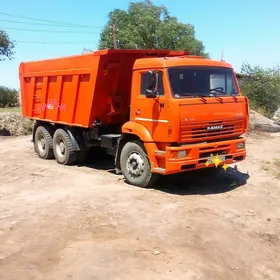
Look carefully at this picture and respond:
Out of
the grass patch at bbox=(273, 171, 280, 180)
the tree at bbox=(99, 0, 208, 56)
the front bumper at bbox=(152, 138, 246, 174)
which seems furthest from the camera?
the tree at bbox=(99, 0, 208, 56)

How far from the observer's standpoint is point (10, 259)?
16.9 feet

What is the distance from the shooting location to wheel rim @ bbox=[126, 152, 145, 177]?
8.34 meters

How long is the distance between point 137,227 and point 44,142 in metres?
6.40

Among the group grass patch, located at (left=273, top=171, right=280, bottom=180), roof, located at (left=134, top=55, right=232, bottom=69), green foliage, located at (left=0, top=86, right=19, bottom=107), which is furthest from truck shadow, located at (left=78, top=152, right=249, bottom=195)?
green foliage, located at (left=0, top=86, right=19, bottom=107)

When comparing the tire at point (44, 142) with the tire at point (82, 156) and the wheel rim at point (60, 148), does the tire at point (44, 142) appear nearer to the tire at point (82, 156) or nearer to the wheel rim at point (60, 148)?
the wheel rim at point (60, 148)

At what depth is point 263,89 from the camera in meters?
23.0

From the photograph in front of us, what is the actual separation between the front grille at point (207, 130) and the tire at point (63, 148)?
3.92m

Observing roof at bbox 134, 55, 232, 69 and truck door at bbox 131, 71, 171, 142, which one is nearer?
truck door at bbox 131, 71, 171, 142

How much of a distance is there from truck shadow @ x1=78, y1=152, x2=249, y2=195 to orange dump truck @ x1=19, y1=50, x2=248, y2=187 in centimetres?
65

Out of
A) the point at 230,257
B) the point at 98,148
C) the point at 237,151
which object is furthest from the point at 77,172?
the point at 230,257

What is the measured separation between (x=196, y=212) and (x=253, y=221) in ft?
3.31

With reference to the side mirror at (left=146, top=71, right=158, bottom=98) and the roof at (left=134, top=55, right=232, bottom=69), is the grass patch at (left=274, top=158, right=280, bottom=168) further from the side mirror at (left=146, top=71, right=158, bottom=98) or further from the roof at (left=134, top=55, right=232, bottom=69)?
the side mirror at (left=146, top=71, right=158, bottom=98)

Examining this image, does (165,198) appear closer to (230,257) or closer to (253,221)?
(253,221)

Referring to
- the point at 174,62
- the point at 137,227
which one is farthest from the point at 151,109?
the point at 137,227
